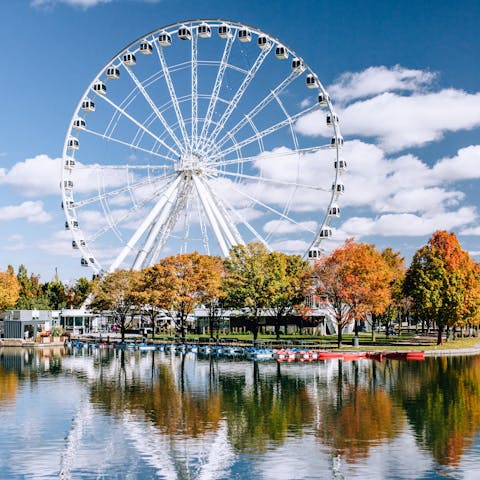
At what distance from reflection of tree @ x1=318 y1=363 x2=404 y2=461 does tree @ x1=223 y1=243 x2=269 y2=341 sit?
36271mm

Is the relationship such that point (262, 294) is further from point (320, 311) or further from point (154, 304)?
point (320, 311)

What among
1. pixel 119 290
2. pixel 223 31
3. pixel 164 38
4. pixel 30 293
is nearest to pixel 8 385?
pixel 164 38

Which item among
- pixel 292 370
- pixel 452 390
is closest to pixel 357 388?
pixel 452 390

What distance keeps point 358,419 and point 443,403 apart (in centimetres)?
907

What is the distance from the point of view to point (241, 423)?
37375mm

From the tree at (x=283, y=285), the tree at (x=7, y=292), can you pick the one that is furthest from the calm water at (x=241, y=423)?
the tree at (x=7, y=292)

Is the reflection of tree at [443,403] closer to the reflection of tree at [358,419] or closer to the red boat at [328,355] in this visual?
the reflection of tree at [358,419]

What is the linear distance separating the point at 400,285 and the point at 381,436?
69390 millimetres

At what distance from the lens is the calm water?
28.4m

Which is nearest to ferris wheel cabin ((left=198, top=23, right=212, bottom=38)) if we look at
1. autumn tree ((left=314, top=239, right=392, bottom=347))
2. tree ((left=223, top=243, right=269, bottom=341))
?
tree ((left=223, top=243, right=269, bottom=341))

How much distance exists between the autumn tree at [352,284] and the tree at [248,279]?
328 inches

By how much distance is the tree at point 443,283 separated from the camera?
280 feet

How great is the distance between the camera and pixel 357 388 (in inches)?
1996

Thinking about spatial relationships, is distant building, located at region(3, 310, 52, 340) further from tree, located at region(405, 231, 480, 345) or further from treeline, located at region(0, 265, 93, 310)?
tree, located at region(405, 231, 480, 345)
